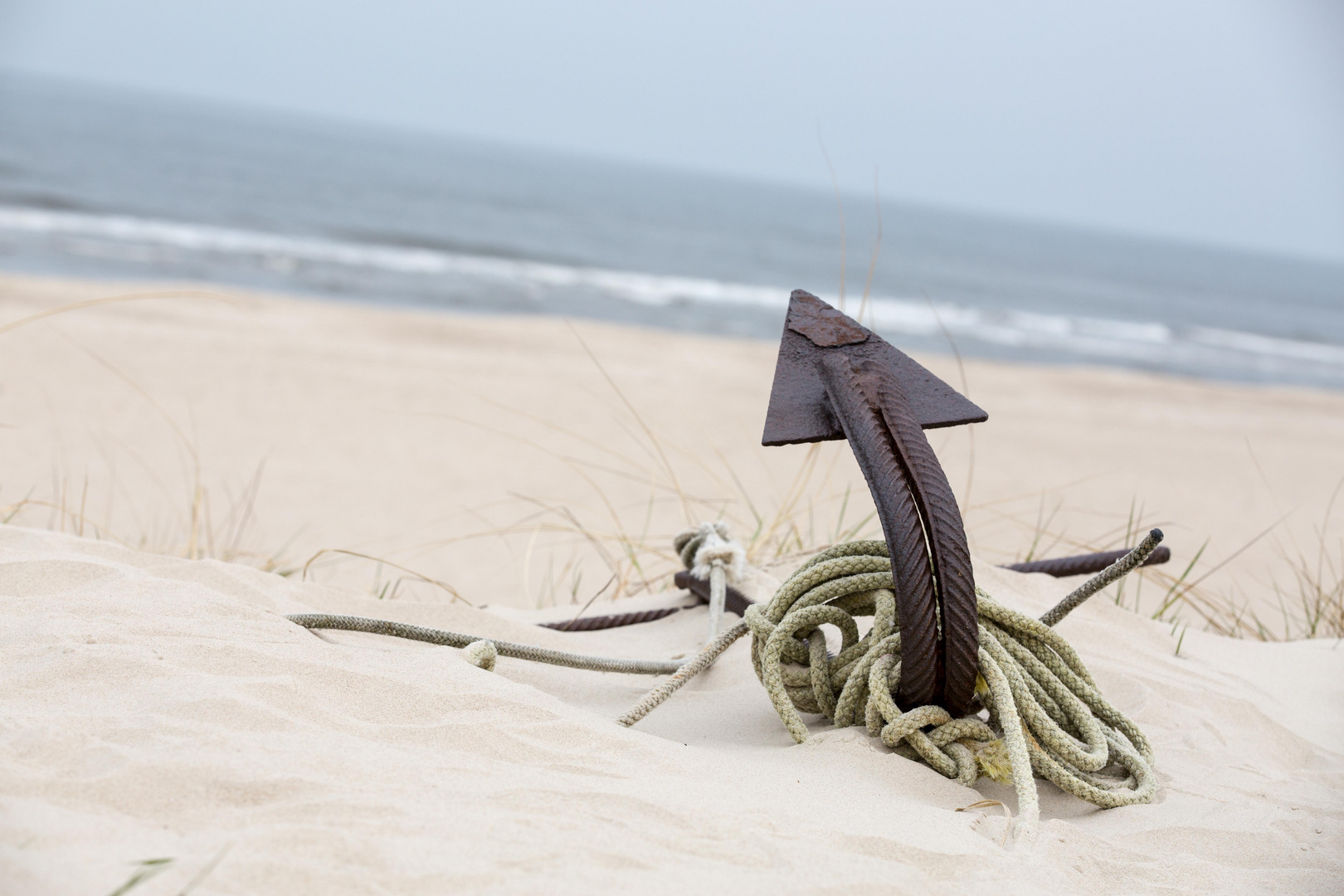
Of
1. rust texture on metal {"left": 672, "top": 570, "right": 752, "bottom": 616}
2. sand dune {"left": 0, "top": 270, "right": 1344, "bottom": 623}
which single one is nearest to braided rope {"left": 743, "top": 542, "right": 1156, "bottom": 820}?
rust texture on metal {"left": 672, "top": 570, "right": 752, "bottom": 616}

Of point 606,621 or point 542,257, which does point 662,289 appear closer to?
point 542,257

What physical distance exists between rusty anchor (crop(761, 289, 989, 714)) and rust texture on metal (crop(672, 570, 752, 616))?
0.72 metres

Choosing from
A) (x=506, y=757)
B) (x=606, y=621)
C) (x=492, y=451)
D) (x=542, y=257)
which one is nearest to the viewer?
(x=506, y=757)

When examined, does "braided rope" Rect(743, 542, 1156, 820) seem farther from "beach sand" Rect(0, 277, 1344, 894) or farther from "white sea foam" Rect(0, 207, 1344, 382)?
"white sea foam" Rect(0, 207, 1344, 382)

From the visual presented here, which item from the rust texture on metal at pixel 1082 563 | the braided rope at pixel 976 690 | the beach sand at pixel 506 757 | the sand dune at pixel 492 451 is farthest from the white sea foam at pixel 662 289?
the braided rope at pixel 976 690

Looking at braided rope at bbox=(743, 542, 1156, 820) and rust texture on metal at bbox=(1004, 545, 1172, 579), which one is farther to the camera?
rust texture on metal at bbox=(1004, 545, 1172, 579)

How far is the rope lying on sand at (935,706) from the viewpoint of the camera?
59.5 inches

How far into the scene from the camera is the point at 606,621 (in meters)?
2.38

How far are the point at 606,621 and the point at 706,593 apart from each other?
0.85 ft

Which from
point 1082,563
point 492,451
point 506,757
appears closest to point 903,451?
point 506,757

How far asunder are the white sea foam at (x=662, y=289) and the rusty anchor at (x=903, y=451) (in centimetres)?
1384

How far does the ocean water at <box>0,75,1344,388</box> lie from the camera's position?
15500 millimetres

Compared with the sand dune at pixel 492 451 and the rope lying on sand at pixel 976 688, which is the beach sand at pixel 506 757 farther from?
the sand dune at pixel 492 451

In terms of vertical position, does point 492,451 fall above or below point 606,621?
below
